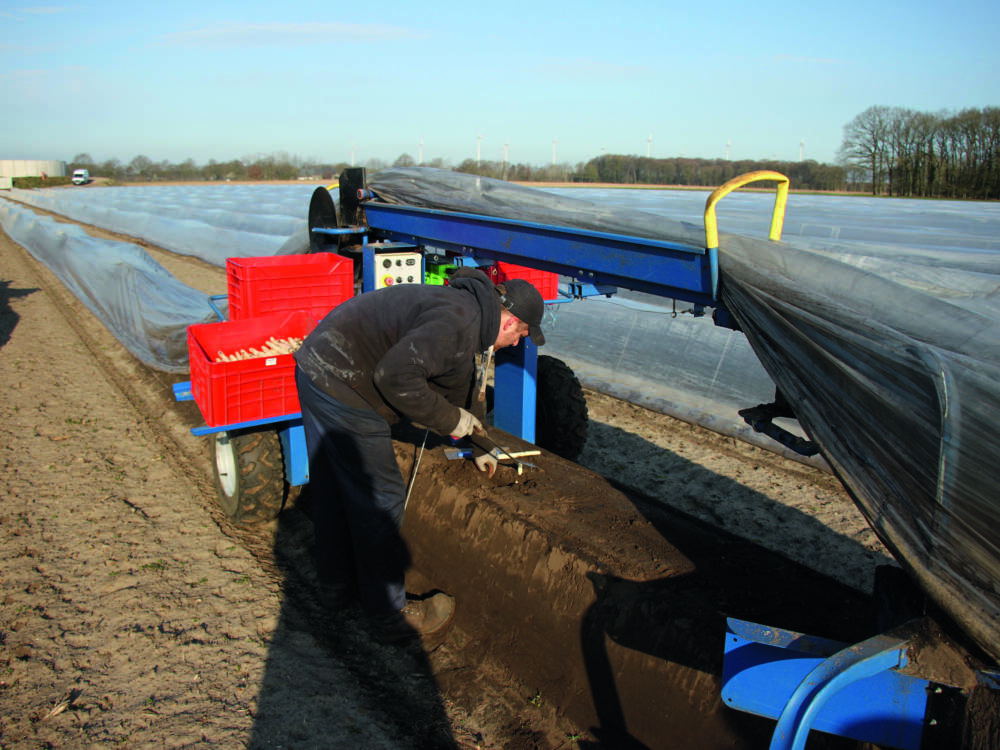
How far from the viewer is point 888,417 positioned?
6.47 feet

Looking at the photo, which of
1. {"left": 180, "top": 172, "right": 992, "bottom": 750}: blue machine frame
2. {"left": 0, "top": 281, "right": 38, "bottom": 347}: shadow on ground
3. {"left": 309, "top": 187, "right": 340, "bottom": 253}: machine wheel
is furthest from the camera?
{"left": 0, "top": 281, "right": 38, "bottom": 347}: shadow on ground

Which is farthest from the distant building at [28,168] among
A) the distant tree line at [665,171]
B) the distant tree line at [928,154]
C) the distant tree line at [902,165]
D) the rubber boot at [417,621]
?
the rubber boot at [417,621]

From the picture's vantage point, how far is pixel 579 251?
3.67 metres

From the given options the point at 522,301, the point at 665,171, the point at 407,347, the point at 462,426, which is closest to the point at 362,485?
the point at 462,426

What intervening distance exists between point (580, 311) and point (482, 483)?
17.0 feet

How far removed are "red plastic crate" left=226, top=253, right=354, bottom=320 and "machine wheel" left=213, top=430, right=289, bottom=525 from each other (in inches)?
49.2

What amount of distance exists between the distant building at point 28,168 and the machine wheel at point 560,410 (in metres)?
70.3

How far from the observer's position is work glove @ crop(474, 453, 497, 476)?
3.84 m

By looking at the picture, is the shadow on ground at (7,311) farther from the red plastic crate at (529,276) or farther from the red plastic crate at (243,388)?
the red plastic crate at (529,276)

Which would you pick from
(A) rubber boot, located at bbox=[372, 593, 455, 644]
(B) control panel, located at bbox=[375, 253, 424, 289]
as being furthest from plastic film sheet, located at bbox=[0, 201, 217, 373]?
(A) rubber boot, located at bbox=[372, 593, 455, 644]

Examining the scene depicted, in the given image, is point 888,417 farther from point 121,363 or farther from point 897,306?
point 121,363

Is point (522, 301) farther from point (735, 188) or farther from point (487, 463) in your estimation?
point (735, 188)

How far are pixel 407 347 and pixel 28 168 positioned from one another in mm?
75679

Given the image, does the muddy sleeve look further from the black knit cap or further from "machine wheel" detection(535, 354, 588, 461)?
"machine wheel" detection(535, 354, 588, 461)
